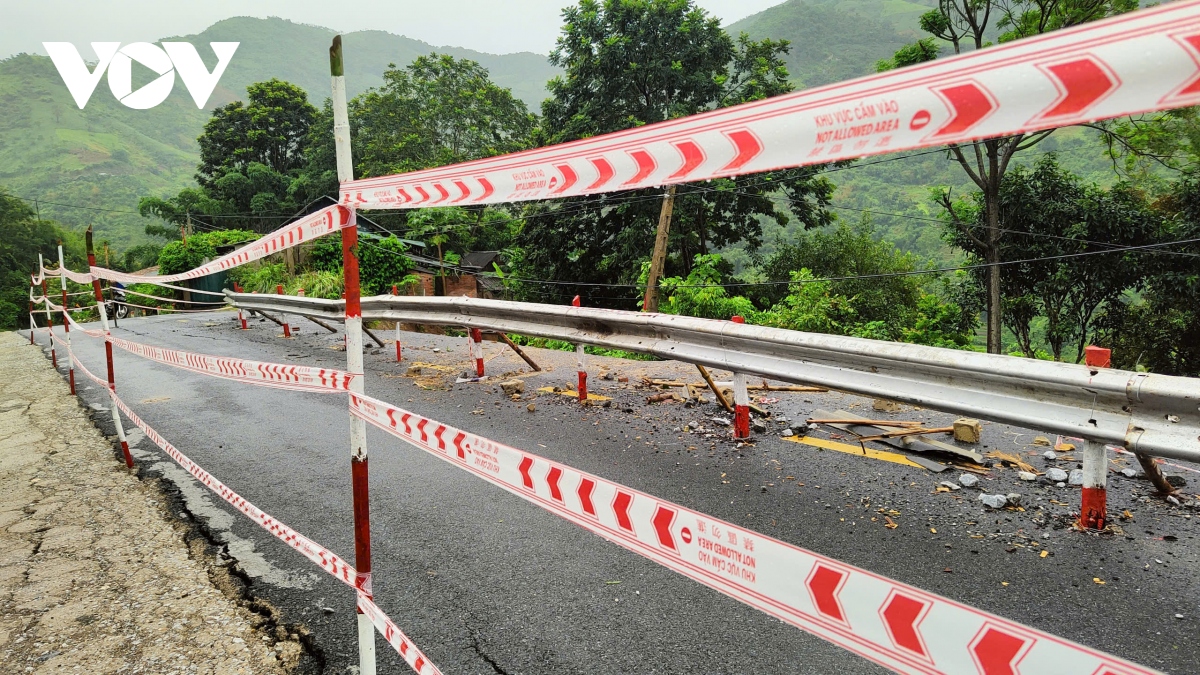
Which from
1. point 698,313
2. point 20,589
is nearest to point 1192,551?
point 20,589

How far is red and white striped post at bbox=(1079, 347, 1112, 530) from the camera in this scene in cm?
322

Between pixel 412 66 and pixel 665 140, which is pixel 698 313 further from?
pixel 412 66

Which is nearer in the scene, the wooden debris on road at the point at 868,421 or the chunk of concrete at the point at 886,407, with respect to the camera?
the wooden debris on road at the point at 868,421

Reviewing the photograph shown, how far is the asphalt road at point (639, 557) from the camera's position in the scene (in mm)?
2592

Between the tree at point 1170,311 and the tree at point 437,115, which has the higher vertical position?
the tree at point 437,115

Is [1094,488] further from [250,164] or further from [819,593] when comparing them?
[250,164]

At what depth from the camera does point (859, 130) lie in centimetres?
135

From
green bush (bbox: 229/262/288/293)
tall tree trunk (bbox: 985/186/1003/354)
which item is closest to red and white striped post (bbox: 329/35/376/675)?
tall tree trunk (bbox: 985/186/1003/354)

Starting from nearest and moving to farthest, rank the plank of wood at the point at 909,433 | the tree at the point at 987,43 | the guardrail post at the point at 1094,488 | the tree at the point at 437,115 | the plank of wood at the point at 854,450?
the guardrail post at the point at 1094,488 → the plank of wood at the point at 854,450 → the plank of wood at the point at 909,433 → the tree at the point at 987,43 → the tree at the point at 437,115

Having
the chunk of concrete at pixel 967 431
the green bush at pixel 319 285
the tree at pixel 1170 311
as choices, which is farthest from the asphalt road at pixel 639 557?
the tree at pixel 1170 311

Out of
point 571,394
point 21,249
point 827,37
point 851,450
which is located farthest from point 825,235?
point 827,37

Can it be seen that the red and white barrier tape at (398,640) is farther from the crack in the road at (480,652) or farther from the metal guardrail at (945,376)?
the metal guardrail at (945,376)

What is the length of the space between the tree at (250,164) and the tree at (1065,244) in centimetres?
4793

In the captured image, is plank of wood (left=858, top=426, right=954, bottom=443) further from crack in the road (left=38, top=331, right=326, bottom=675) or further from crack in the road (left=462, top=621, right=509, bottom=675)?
crack in the road (left=38, top=331, right=326, bottom=675)
